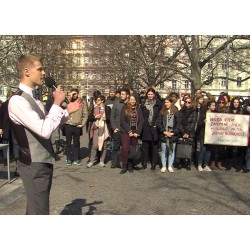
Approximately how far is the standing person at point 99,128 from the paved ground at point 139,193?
2.15 ft

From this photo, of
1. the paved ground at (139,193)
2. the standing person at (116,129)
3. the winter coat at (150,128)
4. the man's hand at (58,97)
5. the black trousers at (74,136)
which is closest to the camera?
the man's hand at (58,97)

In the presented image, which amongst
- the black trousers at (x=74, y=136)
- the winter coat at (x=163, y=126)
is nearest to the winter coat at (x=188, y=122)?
the winter coat at (x=163, y=126)

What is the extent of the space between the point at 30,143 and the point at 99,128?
19.7 ft

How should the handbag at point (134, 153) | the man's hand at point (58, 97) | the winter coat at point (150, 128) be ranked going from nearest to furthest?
the man's hand at point (58, 97) → the handbag at point (134, 153) → the winter coat at point (150, 128)

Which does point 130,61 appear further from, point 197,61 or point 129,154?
point 129,154

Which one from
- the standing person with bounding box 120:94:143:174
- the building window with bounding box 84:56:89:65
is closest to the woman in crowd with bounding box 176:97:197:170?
the standing person with bounding box 120:94:143:174

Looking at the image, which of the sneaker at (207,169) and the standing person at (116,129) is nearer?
the sneaker at (207,169)

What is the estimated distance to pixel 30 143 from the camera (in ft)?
9.04

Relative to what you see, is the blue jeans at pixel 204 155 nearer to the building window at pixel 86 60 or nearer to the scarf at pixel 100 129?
the scarf at pixel 100 129

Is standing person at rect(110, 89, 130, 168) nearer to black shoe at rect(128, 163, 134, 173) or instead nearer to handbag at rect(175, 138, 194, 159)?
black shoe at rect(128, 163, 134, 173)

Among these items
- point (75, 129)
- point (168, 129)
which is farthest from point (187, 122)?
point (75, 129)

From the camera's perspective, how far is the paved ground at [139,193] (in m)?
5.20

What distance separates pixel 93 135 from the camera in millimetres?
8773

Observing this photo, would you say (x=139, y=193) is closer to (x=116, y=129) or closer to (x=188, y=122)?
(x=116, y=129)
